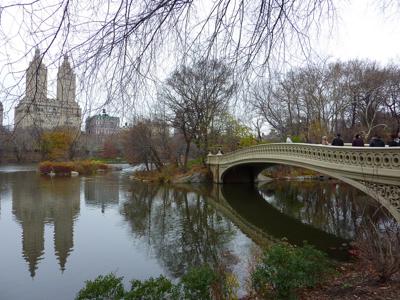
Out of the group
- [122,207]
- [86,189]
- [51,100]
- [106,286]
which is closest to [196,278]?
[106,286]

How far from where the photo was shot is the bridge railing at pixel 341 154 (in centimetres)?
861

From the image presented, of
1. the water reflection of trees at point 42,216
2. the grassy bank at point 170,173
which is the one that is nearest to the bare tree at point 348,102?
the grassy bank at point 170,173

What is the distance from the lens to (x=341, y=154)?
1133 cm

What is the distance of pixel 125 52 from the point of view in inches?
99.0

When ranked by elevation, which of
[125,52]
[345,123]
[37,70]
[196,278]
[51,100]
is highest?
[345,123]

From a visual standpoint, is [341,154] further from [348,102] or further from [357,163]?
[348,102]

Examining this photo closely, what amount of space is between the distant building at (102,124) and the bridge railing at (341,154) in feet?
25.8

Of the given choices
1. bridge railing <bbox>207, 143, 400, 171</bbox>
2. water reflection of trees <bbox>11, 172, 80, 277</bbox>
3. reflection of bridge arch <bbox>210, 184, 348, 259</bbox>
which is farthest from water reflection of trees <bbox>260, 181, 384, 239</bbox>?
water reflection of trees <bbox>11, 172, 80, 277</bbox>

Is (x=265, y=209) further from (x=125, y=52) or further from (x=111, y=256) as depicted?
(x=125, y=52)

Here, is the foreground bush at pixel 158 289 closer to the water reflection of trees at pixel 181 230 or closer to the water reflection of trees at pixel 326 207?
the water reflection of trees at pixel 181 230

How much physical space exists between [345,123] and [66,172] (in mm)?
29917

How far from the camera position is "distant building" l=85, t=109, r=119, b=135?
2439mm

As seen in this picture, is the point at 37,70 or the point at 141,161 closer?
the point at 37,70

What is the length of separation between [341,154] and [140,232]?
717cm
